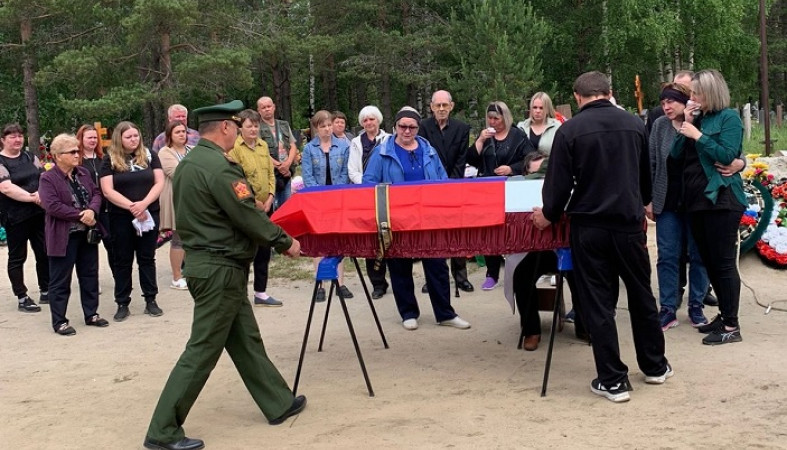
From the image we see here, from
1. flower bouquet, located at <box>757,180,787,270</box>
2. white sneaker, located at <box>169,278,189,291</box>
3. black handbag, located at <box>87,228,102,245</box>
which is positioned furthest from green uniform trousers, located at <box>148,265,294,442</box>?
flower bouquet, located at <box>757,180,787,270</box>

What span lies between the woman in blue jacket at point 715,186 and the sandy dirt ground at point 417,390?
1.33 feet

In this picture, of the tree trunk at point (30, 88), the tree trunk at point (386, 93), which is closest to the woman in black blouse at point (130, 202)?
the tree trunk at point (386, 93)

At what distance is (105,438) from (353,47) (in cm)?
2485

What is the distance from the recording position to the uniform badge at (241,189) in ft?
13.6

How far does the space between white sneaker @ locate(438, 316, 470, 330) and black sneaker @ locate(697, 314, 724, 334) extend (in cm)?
180

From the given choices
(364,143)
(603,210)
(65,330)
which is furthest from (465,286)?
(65,330)

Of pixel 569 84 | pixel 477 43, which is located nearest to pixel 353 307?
pixel 477 43

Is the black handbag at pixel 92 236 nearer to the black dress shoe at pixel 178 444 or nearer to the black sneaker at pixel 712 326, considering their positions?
the black dress shoe at pixel 178 444

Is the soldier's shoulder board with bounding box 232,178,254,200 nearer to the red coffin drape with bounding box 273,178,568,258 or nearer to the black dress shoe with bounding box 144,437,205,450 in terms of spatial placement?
the red coffin drape with bounding box 273,178,568,258

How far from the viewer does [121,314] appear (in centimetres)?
737

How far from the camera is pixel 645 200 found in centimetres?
483

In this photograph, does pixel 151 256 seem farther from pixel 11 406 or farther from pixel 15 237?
pixel 11 406

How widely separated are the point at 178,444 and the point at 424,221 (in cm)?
192

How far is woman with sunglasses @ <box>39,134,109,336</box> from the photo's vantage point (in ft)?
22.3
